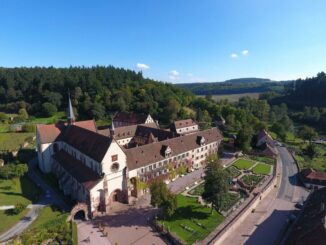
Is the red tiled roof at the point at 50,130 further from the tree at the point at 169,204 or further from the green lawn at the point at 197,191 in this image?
the tree at the point at 169,204

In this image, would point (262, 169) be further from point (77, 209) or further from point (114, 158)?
point (77, 209)

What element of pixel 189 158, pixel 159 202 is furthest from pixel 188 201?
pixel 189 158

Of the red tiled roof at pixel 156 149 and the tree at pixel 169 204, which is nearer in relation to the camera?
the tree at pixel 169 204

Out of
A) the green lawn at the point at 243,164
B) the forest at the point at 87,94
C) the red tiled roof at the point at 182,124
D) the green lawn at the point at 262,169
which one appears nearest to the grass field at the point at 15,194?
the green lawn at the point at 243,164

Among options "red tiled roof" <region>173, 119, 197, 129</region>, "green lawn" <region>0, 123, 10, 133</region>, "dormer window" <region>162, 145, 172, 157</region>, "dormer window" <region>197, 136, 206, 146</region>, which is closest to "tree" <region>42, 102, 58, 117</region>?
"green lawn" <region>0, 123, 10, 133</region>

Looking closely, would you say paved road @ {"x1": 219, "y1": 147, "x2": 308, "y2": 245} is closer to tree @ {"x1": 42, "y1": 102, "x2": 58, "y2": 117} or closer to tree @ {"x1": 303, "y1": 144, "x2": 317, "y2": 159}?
tree @ {"x1": 303, "y1": 144, "x2": 317, "y2": 159}

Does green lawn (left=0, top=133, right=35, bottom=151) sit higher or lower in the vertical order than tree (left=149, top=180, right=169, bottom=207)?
higher

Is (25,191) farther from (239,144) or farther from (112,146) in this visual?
(239,144)
